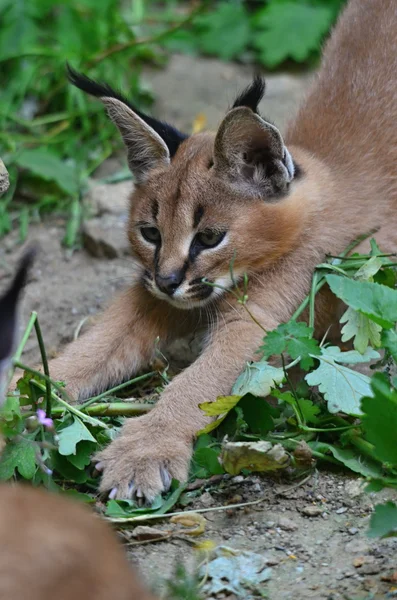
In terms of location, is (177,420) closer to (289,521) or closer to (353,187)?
(289,521)

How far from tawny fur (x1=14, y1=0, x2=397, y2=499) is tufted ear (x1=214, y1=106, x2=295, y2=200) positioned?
1 cm

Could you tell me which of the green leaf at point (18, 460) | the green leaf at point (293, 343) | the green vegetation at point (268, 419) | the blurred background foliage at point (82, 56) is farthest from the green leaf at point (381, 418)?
the blurred background foliage at point (82, 56)

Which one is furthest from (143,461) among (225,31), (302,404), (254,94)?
(225,31)

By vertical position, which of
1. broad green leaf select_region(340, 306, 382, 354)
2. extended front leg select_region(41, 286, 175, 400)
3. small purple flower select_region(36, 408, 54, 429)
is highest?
broad green leaf select_region(340, 306, 382, 354)

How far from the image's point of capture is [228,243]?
481 centimetres

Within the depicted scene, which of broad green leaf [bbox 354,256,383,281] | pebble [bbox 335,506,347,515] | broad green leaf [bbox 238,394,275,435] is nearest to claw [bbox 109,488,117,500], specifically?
broad green leaf [bbox 238,394,275,435]

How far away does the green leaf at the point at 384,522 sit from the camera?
339cm

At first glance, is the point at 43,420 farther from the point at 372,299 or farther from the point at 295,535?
the point at 372,299

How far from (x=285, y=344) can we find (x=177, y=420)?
2.18ft

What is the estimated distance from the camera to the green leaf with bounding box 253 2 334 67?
8875 mm

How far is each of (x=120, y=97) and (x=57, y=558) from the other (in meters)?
3.16

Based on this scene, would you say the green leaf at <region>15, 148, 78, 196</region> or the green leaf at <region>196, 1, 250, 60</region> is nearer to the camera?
the green leaf at <region>15, 148, 78, 196</region>

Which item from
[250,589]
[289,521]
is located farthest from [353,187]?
[250,589]

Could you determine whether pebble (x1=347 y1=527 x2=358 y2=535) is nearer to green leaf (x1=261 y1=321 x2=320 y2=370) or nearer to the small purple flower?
green leaf (x1=261 y1=321 x2=320 y2=370)
